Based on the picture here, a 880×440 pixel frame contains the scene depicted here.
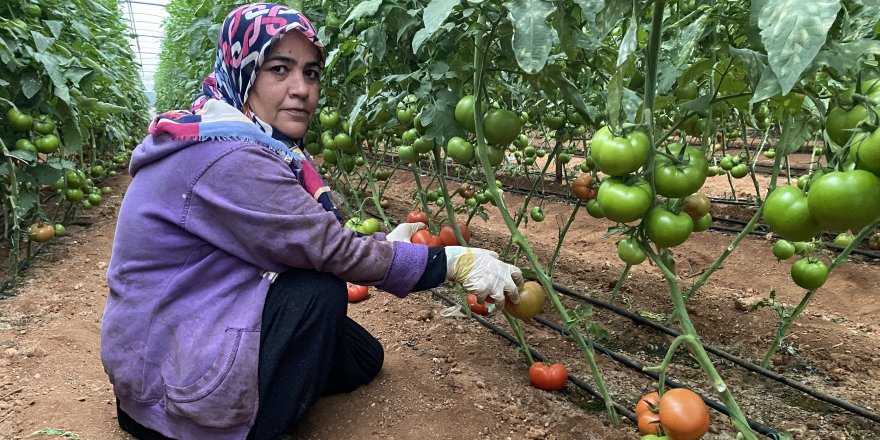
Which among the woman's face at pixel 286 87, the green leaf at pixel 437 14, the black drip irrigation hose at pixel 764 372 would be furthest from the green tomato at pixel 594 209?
the green leaf at pixel 437 14

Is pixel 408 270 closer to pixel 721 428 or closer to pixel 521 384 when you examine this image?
pixel 521 384

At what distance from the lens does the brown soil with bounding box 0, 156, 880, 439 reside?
1.72 meters

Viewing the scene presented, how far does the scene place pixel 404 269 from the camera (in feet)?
5.08

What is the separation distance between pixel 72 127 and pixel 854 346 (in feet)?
13.6

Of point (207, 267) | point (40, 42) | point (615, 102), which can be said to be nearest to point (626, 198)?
point (615, 102)

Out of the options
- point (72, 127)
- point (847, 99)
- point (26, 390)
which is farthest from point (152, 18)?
point (847, 99)

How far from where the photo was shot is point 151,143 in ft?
4.99

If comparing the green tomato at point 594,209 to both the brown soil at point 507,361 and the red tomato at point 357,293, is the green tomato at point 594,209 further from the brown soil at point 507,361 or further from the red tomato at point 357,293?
the red tomato at point 357,293

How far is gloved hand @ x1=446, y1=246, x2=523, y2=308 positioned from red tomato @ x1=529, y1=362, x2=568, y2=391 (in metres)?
0.39

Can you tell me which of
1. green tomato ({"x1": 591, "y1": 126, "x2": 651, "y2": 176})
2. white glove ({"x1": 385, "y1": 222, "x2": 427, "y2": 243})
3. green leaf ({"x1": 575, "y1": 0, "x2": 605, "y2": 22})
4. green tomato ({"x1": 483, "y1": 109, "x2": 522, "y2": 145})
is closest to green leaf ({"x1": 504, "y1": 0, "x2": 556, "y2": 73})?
green leaf ({"x1": 575, "y1": 0, "x2": 605, "y2": 22})

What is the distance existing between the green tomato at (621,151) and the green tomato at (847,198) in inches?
11.7

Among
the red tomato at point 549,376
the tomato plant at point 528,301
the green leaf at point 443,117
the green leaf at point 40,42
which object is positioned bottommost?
the red tomato at point 549,376

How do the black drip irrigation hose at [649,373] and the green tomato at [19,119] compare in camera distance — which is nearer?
the black drip irrigation hose at [649,373]

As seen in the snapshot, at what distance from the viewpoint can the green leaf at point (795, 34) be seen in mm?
750
